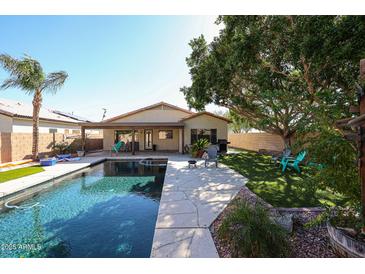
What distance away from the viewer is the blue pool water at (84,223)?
374 centimetres

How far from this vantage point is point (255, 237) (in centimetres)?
301

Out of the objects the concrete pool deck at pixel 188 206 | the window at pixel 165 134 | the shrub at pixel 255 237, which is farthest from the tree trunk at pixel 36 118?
the shrub at pixel 255 237

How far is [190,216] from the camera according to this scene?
4.53 metres

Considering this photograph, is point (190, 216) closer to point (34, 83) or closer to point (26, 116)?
point (34, 83)

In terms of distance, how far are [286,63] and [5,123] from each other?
2037cm

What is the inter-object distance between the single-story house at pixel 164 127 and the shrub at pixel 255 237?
47.9 feet

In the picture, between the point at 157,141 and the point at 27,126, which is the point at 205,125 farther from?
the point at 27,126

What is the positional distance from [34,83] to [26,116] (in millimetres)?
4075

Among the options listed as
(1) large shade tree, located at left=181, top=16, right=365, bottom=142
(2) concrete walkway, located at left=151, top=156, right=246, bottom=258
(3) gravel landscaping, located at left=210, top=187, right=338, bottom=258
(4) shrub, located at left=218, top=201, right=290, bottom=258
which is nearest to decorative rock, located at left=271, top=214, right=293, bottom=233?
(3) gravel landscaping, located at left=210, top=187, right=338, bottom=258

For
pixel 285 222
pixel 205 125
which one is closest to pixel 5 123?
pixel 205 125

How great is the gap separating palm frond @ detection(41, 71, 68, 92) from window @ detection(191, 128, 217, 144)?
12.1 m

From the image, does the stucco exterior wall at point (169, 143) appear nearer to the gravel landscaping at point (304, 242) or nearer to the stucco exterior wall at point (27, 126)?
the stucco exterior wall at point (27, 126)

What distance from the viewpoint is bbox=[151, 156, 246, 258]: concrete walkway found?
326 cm
